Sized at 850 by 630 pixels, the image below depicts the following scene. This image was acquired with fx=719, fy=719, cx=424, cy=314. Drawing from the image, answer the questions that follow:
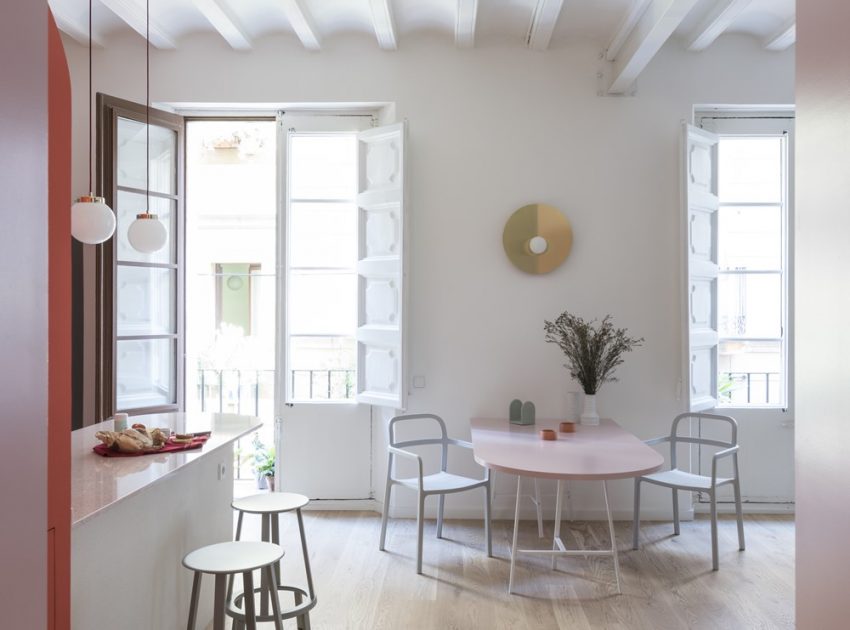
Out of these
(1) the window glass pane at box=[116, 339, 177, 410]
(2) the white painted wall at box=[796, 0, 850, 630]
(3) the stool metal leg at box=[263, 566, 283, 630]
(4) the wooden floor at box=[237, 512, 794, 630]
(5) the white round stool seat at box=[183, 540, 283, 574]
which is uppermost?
(2) the white painted wall at box=[796, 0, 850, 630]

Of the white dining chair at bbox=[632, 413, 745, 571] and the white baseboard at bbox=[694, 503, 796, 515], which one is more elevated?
the white dining chair at bbox=[632, 413, 745, 571]

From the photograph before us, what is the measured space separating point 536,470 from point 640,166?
2476 millimetres

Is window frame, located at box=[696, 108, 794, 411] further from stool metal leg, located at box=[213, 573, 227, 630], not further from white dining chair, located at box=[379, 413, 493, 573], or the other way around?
stool metal leg, located at box=[213, 573, 227, 630]

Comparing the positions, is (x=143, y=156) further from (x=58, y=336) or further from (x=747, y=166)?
(x=747, y=166)

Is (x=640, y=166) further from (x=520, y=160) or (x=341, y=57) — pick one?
(x=341, y=57)

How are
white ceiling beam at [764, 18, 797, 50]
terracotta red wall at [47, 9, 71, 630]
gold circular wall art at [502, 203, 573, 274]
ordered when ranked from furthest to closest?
gold circular wall art at [502, 203, 573, 274] < white ceiling beam at [764, 18, 797, 50] < terracotta red wall at [47, 9, 71, 630]

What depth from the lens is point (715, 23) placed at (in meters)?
4.32

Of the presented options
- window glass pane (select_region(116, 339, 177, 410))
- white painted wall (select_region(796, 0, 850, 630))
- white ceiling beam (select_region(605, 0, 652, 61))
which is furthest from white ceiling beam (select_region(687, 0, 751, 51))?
window glass pane (select_region(116, 339, 177, 410))

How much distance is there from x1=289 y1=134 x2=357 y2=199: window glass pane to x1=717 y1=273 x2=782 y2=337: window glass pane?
272 centimetres

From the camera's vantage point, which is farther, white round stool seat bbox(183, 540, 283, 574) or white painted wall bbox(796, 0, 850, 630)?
white round stool seat bbox(183, 540, 283, 574)

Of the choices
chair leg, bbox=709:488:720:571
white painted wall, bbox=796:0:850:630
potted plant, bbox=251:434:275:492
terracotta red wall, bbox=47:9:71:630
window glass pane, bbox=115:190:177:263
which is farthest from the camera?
potted plant, bbox=251:434:275:492

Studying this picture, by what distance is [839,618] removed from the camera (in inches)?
42.2

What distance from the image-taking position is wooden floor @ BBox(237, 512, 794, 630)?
3.26m

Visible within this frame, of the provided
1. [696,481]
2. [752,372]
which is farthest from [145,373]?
[752,372]
